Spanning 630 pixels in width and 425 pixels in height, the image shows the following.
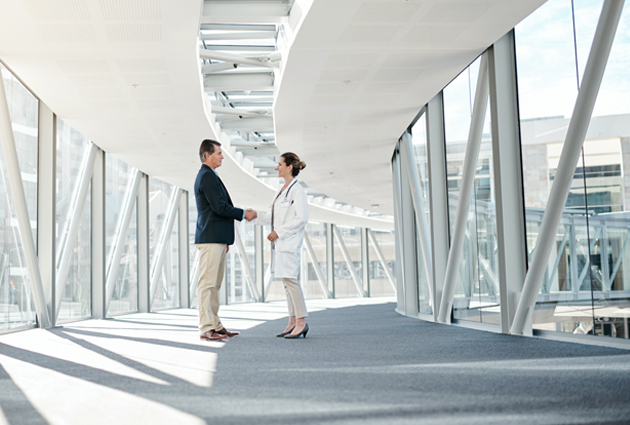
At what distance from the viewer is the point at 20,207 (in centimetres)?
799

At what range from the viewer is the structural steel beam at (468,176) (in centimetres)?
698

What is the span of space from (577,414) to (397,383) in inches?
37.3

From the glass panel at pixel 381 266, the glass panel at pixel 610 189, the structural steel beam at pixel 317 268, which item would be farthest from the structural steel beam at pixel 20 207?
the glass panel at pixel 381 266

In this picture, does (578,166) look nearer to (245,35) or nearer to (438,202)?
(438,202)

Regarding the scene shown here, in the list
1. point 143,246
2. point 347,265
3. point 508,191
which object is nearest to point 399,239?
point 508,191

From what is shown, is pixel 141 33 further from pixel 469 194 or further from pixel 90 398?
pixel 90 398

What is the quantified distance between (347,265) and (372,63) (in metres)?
22.3

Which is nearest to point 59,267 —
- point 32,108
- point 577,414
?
point 32,108

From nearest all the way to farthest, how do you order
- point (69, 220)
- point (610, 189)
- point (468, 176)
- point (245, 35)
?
point (610, 189) < point (468, 176) < point (245, 35) < point (69, 220)

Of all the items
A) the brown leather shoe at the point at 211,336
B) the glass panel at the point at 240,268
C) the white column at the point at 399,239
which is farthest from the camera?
the glass panel at the point at 240,268

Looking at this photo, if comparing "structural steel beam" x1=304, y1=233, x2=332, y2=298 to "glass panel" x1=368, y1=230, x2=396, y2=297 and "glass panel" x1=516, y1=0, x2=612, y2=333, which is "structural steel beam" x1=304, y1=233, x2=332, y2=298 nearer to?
"glass panel" x1=368, y1=230, x2=396, y2=297

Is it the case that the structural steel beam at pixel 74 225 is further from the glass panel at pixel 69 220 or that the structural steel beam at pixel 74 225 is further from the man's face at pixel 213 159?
the man's face at pixel 213 159

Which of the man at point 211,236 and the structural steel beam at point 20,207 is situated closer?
the man at point 211,236

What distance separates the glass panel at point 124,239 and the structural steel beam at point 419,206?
6.79 meters
